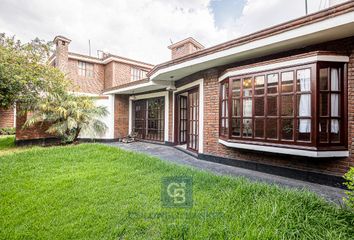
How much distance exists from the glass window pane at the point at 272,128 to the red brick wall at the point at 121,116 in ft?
26.8

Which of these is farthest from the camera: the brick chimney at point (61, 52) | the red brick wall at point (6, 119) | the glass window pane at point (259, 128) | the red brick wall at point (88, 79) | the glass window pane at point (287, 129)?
the red brick wall at point (88, 79)

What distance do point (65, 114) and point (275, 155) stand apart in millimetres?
8567

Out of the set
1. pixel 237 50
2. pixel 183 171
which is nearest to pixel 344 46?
pixel 237 50

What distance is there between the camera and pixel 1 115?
514 inches

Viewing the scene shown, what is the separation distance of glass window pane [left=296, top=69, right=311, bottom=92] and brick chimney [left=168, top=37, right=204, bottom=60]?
899 centimetres

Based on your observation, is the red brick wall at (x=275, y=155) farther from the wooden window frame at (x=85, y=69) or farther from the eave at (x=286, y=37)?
the wooden window frame at (x=85, y=69)

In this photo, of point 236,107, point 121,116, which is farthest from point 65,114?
point 236,107

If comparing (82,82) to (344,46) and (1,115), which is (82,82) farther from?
(344,46)

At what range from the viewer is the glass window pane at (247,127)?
14.2ft

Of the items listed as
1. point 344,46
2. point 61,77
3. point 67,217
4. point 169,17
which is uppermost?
point 169,17

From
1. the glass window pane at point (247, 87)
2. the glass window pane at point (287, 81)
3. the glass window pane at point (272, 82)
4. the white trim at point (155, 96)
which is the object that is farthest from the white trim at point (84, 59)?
the glass window pane at point (287, 81)

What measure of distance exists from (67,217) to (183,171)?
2.37m

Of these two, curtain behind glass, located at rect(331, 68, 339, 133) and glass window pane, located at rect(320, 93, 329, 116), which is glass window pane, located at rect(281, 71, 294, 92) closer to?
glass window pane, located at rect(320, 93, 329, 116)

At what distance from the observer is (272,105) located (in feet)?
13.0
